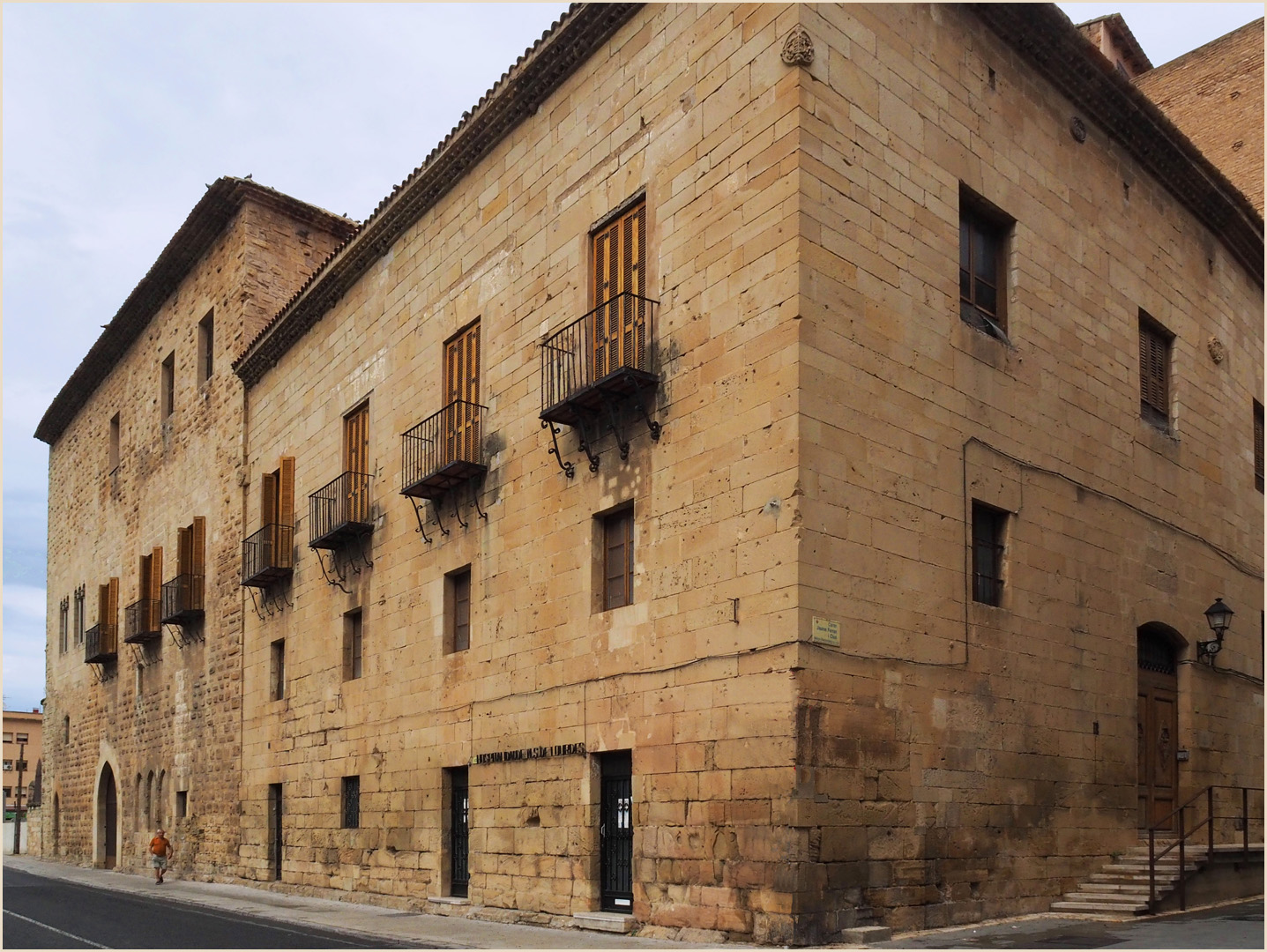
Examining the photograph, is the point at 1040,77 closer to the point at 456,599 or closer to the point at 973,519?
the point at 973,519

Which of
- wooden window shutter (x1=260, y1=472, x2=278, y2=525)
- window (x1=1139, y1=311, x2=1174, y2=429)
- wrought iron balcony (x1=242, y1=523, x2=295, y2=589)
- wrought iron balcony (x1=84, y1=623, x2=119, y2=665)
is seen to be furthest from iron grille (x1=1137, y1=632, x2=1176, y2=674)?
wrought iron balcony (x1=84, y1=623, x2=119, y2=665)

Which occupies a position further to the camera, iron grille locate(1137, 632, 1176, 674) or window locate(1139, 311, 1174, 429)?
window locate(1139, 311, 1174, 429)

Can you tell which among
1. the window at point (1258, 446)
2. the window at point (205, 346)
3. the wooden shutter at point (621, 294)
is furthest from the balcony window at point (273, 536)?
the window at point (1258, 446)

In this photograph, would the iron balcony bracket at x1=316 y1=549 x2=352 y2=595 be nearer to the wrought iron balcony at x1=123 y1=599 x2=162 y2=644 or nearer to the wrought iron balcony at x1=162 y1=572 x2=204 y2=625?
the wrought iron balcony at x1=162 y1=572 x2=204 y2=625

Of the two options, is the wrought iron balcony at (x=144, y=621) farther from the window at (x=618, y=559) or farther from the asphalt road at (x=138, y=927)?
the window at (x=618, y=559)

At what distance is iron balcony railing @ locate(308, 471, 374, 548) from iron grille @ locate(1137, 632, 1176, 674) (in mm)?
10837

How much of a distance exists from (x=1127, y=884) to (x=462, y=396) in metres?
9.85

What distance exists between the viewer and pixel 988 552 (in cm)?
1359

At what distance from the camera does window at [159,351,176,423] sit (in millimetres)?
30578

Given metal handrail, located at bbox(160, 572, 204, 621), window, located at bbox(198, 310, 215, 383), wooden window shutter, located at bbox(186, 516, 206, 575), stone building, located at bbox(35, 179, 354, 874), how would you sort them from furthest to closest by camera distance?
window, located at bbox(198, 310, 215, 383) < wooden window shutter, located at bbox(186, 516, 206, 575) < metal handrail, located at bbox(160, 572, 204, 621) < stone building, located at bbox(35, 179, 354, 874)

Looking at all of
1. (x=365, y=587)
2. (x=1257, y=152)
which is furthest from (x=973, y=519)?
(x=1257, y=152)

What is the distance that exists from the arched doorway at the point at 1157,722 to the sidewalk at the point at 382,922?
6.77m

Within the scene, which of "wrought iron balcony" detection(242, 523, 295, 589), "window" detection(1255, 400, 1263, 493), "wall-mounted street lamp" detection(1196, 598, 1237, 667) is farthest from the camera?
"wrought iron balcony" detection(242, 523, 295, 589)

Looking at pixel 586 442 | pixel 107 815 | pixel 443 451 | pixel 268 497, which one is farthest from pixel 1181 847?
pixel 107 815
